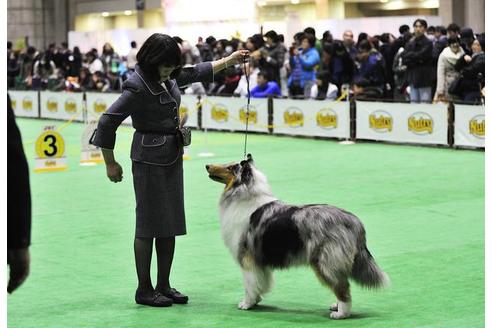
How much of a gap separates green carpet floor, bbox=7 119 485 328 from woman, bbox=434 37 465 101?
156 cm

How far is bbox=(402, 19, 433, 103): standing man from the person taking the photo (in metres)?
18.1

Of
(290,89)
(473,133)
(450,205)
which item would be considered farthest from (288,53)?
(450,205)

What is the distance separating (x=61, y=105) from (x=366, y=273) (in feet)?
68.2

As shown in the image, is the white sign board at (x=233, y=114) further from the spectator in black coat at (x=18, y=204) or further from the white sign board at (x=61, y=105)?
the spectator in black coat at (x=18, y=204)

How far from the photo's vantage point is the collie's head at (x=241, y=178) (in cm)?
664

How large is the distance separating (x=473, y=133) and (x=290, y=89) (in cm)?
509

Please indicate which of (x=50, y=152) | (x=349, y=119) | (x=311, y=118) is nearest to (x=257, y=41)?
(x=311, y=118)

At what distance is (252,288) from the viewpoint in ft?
22.2

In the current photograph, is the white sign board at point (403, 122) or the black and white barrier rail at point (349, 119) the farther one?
the white sign board at point (403, 122)

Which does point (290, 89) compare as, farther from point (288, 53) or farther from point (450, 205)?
point (450, 205)

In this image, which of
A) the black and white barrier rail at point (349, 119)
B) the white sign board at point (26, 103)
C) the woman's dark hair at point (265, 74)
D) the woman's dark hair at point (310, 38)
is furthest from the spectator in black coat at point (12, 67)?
the woman's dark hair at point (310, 38)

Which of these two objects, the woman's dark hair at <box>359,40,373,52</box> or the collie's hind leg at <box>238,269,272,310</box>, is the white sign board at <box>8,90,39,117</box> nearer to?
the woman's dark hair at <box>359,40,373,52</box>

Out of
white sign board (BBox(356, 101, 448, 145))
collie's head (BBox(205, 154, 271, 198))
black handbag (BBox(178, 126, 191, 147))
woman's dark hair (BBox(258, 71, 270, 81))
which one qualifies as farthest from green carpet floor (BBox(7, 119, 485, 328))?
woman's dark hair (BBox(258, 71, 270, 81))

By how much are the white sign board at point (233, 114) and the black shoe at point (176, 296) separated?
1320cm
